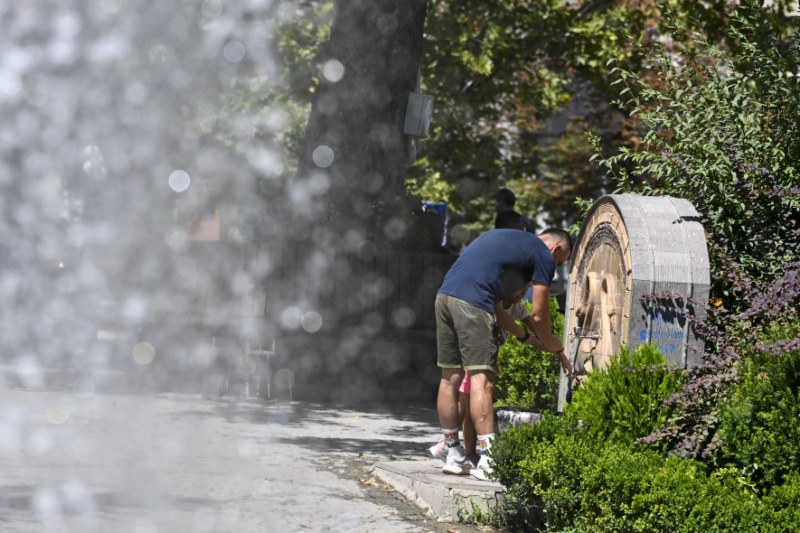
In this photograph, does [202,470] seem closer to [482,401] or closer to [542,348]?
[482,401]

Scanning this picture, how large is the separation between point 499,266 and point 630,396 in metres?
1.69

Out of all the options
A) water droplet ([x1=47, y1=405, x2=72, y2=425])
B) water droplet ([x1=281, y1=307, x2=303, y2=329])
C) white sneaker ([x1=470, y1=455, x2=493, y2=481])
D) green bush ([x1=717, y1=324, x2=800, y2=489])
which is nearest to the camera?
green bush ([x1=717, y1=324, x2=800, y2=489])

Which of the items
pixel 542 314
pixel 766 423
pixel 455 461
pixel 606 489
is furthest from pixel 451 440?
pixel 766 423

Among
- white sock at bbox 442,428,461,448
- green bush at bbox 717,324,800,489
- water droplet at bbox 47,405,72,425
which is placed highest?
green bush at bbox 717,324,800,489

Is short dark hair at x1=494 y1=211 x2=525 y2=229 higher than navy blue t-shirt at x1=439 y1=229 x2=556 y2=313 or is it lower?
higher

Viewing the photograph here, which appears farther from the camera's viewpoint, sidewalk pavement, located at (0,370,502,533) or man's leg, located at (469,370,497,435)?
man's leg, located at (469,370,497,435)

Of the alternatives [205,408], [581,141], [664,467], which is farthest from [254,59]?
[664,467]

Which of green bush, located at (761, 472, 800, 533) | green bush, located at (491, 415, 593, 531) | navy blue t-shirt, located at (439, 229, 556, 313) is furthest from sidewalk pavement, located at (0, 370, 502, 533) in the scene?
green bush, located at (761, 472, 800, 533)

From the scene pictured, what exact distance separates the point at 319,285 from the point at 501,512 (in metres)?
8.44

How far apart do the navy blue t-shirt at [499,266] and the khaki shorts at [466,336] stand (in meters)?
0.06

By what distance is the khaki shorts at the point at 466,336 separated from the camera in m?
7.89

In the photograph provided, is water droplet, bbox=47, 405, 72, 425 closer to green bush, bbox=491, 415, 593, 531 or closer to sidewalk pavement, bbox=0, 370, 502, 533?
sidewalk pavement, bbox=0, 370, 502, 533

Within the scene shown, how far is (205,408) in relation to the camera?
493 inches

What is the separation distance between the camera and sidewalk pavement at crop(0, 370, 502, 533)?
270 inches
